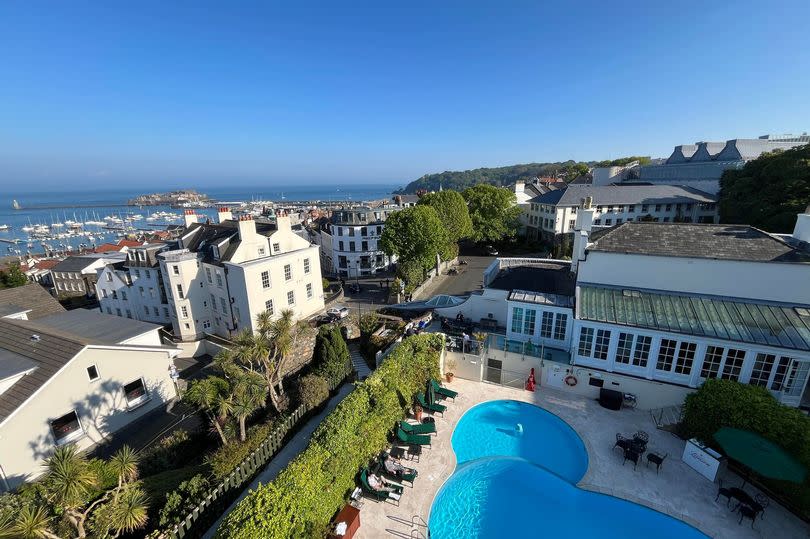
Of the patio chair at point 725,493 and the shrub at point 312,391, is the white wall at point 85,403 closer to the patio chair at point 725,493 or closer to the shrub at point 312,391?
the shrub at point 312,391

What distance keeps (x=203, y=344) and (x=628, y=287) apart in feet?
127

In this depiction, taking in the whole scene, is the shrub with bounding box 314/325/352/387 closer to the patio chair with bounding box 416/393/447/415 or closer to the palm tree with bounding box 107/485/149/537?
the patio chair with bounding box 416/393/447/415

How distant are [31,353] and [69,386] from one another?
10.8 feet

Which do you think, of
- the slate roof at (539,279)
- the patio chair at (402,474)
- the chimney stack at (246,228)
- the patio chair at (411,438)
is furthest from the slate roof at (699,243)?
the chimney stack at (246,228)

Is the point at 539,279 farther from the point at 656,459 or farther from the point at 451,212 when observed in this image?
the point at 451,212

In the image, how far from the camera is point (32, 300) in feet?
102

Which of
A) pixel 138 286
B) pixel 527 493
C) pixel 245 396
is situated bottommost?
pixel 527 493

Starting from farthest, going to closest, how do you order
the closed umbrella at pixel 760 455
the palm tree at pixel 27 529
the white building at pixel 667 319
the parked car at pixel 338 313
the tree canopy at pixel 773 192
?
the tree canopy at pixel 773 192
the parked car at pixel 338 313
the white building at pixel 667 319
the closed umbrella at pixel 760 455
the palm tree at pixel 27 529

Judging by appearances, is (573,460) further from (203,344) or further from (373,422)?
(203,344)

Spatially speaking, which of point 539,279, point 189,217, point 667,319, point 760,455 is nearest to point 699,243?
point 667,319

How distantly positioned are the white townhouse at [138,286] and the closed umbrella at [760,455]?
46634mm

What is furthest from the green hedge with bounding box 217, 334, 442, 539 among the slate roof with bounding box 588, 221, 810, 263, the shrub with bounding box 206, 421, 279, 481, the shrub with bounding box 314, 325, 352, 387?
the slate roof with bounding box 588, 221, 810, 263

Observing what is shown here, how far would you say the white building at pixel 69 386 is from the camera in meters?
16.5

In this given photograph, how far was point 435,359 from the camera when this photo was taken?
19625 millimetres
